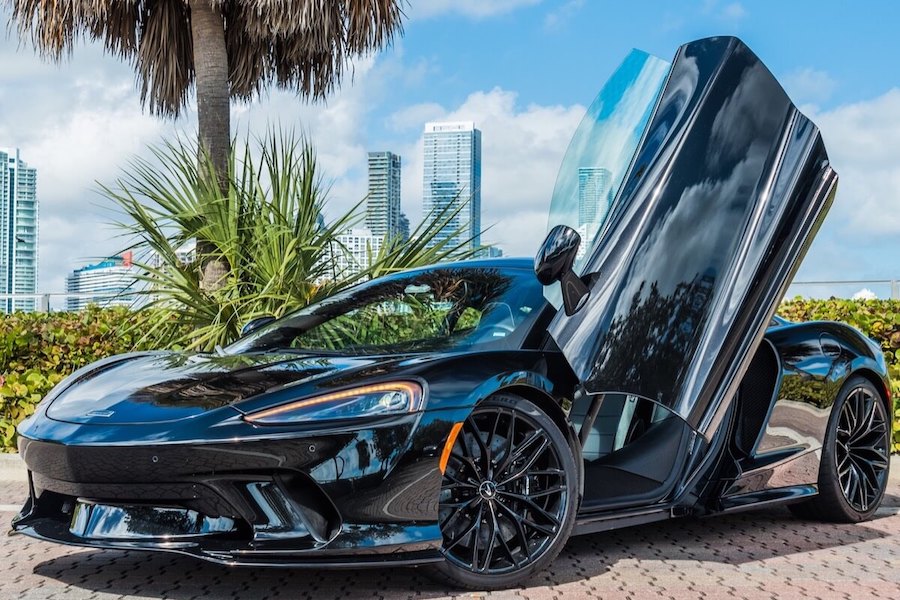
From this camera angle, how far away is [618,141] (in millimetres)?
3588

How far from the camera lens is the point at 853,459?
4.87 m

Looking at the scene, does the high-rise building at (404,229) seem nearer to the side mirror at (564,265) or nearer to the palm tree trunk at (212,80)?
the palm tree trunk at (212,80)

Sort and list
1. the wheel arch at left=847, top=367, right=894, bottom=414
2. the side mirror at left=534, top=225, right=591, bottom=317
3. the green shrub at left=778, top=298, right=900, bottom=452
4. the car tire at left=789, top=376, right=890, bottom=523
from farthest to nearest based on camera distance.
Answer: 1. the green shrub at left=778, top=298, right=900, bottom=452
2. the wheel arch at left=847, top=367, right=894, bottom=414
3. the car tire at left=789, top=376, right=890, bottom=523
4. the side mirror at left=534, top=225, right=591, bottom=317

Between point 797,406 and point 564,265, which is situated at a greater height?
point 564,265

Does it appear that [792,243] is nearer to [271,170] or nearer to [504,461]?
[504,461]

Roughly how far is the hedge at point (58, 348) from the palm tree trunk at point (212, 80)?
300 cm

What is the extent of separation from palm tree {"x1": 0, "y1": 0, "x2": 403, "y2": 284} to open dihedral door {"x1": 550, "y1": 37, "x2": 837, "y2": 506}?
23.8 feet

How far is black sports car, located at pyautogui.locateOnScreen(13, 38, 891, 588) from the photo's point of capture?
298 cm

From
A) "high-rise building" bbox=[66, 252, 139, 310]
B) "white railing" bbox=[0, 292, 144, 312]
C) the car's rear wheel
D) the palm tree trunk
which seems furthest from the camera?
the palm tree trunk

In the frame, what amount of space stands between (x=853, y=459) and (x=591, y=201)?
235 cm

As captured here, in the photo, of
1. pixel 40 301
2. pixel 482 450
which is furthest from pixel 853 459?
pixel 40 301

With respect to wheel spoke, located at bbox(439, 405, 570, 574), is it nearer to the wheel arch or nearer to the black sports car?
the black sports car

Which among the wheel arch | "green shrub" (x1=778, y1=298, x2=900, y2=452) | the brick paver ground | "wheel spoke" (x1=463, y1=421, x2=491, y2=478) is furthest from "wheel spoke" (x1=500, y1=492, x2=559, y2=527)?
"green shrub" (x1=778, y1=298, x2=900, y2=452)

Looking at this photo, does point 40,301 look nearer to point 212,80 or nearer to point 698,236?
point 212,80
